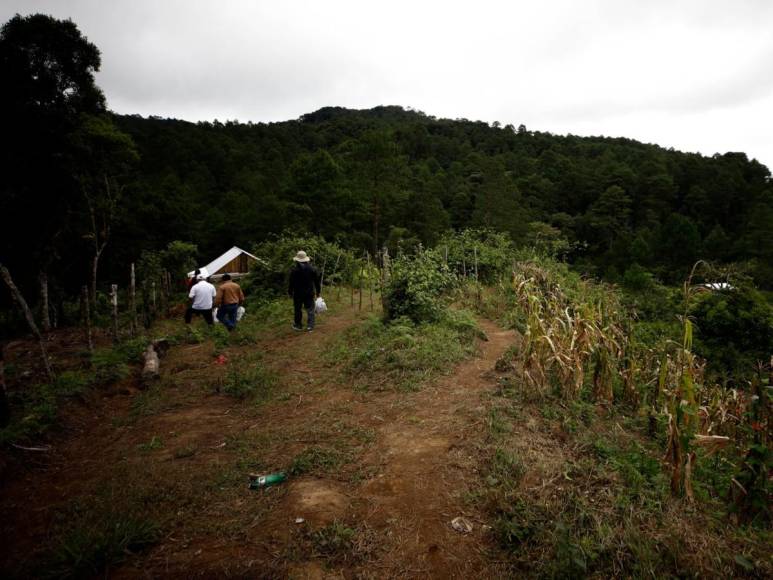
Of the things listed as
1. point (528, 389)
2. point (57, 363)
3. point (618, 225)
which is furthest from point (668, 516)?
point (618, 225)

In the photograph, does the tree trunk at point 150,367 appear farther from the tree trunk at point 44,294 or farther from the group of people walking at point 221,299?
the tree trunk at point 44,294

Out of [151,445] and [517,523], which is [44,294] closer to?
[151,445]

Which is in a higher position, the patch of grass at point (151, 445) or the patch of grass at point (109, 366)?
the patch of grass at point (109, 366)

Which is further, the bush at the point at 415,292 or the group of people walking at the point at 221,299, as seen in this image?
the group of people walking at the point at 221,299

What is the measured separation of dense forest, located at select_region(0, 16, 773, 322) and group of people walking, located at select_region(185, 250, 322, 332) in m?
5.56

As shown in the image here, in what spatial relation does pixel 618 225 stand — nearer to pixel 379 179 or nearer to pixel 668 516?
pixel 379 179

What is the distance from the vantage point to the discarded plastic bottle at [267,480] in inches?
138

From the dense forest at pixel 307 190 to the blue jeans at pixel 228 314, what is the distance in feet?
20.0

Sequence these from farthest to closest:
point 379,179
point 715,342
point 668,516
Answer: point 379,179 → point 715,342 → point 668,516

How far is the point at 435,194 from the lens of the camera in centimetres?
4212

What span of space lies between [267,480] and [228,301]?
577 cm

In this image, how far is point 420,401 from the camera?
16.8ft

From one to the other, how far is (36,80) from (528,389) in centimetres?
1358

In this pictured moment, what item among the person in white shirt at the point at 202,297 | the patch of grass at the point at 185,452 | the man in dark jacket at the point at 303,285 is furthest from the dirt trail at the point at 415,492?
the person in white shirt at the point at 202,297
